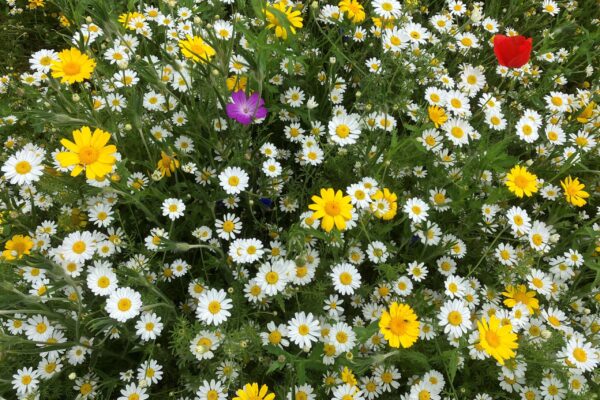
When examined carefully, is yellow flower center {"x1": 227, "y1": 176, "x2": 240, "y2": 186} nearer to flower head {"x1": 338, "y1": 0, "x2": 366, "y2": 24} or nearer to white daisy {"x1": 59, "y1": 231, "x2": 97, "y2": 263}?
white daisy {"x1": 59, "y1": 231, "x2": 97, "y2": 263}

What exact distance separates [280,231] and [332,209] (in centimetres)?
59

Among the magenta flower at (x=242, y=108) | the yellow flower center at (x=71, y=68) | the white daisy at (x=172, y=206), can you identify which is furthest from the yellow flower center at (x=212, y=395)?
the yellow flower center at (x=71, y=68)

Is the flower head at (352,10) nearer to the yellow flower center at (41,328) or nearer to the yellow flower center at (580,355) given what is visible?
the yellow flower center at (580,355)

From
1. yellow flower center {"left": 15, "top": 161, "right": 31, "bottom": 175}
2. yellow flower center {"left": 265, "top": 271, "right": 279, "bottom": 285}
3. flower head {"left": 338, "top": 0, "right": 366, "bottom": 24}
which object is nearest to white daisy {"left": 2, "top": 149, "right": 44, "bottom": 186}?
yellow flower center {"left": 15, "top": 161, "right": 31, "bottom": 175}

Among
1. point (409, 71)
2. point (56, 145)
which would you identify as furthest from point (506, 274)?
point (56, 145)

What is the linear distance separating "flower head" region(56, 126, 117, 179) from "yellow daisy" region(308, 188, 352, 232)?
92 centimetres

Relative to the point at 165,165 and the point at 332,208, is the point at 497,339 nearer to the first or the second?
the point at 332,208

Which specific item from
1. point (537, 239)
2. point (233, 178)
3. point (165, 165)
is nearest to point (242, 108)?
point (233, 178)

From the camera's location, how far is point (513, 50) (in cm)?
229

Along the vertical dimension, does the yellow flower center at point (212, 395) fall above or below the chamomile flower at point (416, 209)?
below

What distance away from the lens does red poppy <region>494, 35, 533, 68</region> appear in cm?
227

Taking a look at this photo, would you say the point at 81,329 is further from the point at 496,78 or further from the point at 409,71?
the point at 496,78

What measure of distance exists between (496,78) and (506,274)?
190 cm

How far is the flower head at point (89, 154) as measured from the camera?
193cm
